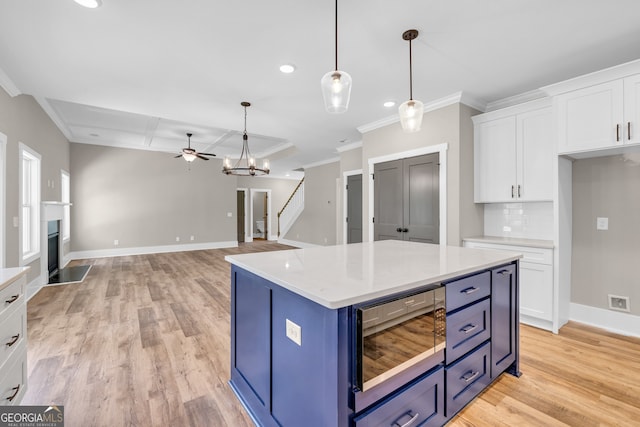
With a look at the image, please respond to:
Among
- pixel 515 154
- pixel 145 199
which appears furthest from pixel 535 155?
pixel 145 199

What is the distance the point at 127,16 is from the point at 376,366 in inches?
117

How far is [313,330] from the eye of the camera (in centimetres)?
119

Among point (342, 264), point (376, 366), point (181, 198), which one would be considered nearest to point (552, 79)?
point (342, 264)

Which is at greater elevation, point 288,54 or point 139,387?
point 288,54

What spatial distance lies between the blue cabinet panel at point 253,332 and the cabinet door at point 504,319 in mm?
1514

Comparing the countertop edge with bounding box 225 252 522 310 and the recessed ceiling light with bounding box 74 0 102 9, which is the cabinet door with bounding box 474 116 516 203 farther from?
the recessed ceiling light with bounding box 74 0 102 9

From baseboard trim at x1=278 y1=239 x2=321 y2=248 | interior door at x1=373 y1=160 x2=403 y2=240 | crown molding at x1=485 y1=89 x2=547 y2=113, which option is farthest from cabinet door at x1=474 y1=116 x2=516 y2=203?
baseboard trim at x1=278 y1=239 x2=321 y2=248

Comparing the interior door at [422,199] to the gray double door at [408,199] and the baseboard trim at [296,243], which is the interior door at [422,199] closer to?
the gray double door at [408,199]

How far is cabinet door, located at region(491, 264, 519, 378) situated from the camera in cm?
195

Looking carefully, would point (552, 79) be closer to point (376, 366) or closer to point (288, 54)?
point (288, 54)

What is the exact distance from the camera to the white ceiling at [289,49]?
2.13m

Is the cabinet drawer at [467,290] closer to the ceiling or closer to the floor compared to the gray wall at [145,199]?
closer to the floor

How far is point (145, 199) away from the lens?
7.70m

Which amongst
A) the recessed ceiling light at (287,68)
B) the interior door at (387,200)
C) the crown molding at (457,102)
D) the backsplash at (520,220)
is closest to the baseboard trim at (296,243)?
the interior door at (387,200)
